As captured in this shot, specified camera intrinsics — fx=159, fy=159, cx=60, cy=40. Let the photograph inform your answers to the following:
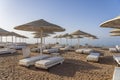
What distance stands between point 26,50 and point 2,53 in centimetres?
316

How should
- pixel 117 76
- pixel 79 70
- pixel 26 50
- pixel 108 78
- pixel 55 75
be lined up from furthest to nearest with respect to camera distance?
pixel 26 50
pixel 79 70
pixel 55 75
pixel 108 78
pixel 117 76

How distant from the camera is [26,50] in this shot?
Result: 961cm

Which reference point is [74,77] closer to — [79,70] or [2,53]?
[79,70]

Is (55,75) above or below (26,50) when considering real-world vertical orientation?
below

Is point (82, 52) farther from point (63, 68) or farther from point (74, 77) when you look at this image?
point (74, 77)

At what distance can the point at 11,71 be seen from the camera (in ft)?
21.6

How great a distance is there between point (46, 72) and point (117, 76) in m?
3.07

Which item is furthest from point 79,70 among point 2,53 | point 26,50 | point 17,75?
point 2,53

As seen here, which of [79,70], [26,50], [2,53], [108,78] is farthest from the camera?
[2,53]

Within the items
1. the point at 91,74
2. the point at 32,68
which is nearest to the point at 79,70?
the point at 91,74

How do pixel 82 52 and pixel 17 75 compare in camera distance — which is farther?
pixel 82 52

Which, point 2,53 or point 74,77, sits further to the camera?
point 2,53

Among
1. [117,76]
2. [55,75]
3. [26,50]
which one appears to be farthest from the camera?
[26,50]

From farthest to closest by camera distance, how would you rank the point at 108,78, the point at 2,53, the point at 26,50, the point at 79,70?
the point at 2,53 < the point at 26,50 < the point at 79,70 < the point at 108,78
